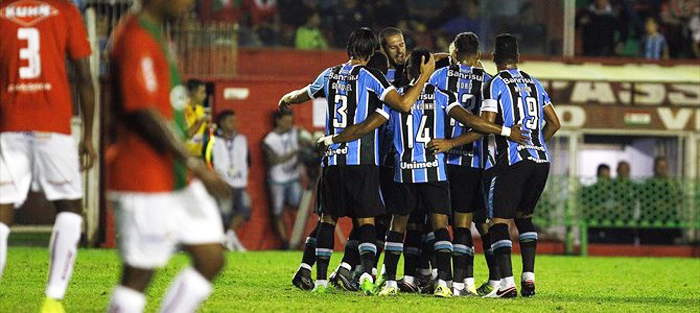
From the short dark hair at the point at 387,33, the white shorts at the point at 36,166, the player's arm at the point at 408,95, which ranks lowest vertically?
the white shorts at the point at 36,166

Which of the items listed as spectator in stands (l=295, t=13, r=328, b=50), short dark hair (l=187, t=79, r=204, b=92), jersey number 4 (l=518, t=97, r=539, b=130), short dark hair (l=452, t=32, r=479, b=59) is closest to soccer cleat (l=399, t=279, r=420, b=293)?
jersey number 4 (l=518, t=97, r=539, b=130)

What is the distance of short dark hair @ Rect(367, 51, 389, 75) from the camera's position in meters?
11.9

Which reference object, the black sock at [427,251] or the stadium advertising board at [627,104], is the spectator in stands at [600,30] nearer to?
the stadium advertising board at [627,104]

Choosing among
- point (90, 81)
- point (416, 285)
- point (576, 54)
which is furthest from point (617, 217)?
point (90, 81)

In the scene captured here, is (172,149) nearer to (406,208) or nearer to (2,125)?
(2,125)

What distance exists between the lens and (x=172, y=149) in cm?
664

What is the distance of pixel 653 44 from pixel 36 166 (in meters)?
18.9

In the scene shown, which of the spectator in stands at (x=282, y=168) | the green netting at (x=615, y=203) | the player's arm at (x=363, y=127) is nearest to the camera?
the player's arm at (x=363, y=127)

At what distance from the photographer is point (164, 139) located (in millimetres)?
6633

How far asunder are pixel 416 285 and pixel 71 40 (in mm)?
4557

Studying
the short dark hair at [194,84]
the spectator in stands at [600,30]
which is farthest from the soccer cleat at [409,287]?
the spectator in stands at [600,30]

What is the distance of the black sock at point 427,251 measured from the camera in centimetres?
1235

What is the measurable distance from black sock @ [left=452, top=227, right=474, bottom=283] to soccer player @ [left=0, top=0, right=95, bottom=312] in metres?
3.90

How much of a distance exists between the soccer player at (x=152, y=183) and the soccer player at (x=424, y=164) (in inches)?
180
